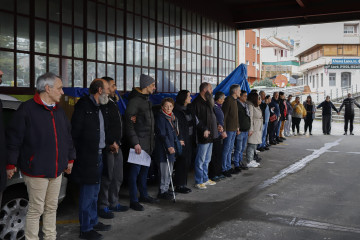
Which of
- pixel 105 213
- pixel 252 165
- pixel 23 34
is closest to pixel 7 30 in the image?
pixel 23 34

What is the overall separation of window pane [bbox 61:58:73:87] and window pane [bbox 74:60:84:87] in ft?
0.50

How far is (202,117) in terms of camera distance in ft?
25.6

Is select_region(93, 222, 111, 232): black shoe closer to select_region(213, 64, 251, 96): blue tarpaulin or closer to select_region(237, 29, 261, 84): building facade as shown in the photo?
select_region(213, 64, 251, 96): blue tarpaulin

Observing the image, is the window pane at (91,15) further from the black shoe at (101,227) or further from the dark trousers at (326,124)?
the dark trousers at (326,124)

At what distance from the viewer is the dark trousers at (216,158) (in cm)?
852

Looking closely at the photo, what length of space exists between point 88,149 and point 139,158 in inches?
57.2

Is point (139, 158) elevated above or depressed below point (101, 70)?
below

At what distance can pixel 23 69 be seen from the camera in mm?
7828

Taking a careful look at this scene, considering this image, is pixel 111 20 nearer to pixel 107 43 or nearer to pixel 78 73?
pixel 107 43

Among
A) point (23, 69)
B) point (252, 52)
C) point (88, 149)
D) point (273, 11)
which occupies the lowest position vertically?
point (88, 149)

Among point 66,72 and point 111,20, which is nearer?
point 66,72

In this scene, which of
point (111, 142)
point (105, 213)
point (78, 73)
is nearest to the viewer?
point (111, 142)

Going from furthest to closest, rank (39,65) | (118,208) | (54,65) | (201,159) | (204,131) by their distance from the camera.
Answer: (54,65), (39,65), (201,159), (204,131), (118,208)

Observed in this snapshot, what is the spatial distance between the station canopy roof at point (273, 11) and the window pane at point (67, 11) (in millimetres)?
5387
